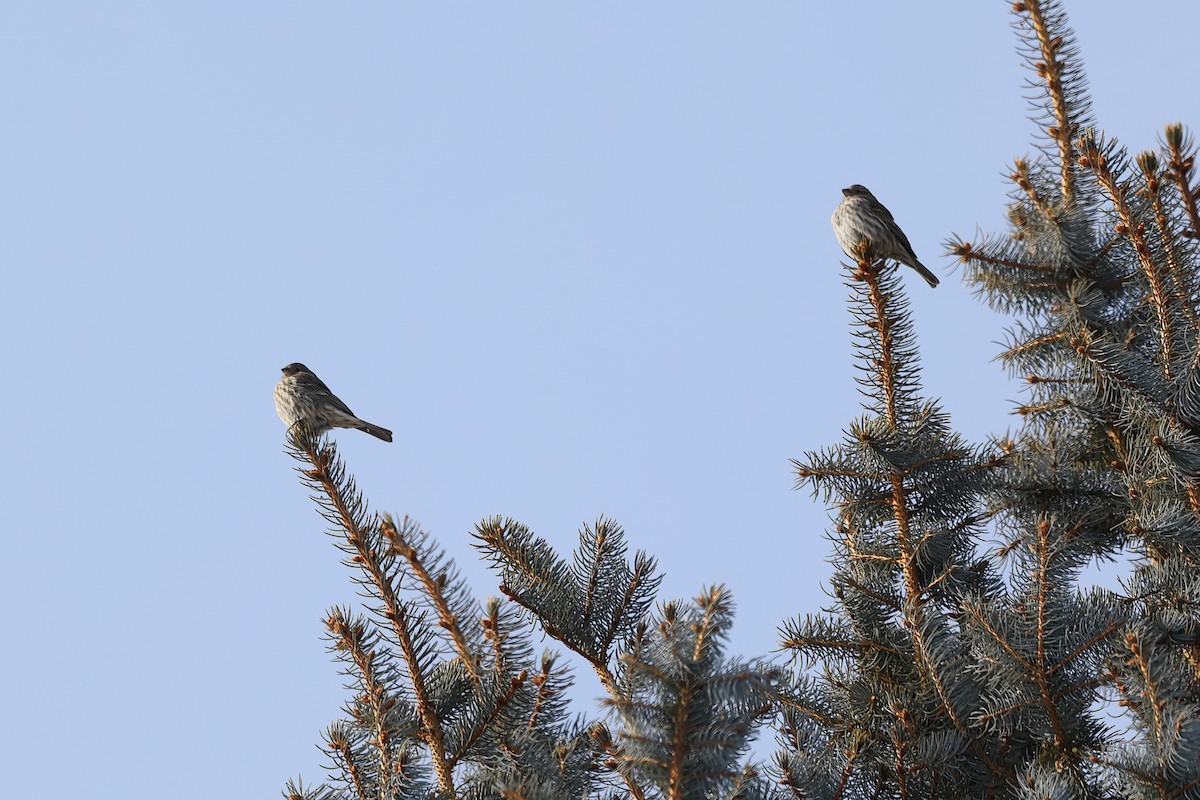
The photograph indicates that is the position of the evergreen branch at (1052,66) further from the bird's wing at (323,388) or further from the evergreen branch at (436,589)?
the bird's wing at (323,388)

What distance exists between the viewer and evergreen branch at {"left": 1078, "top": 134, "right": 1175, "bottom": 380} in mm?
4879

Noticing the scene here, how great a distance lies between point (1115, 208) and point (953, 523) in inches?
57.6

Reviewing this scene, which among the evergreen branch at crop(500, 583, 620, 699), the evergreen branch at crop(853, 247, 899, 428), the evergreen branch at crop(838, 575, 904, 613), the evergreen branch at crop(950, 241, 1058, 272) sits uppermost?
the evergreen branch at crop(950, 241, 1058, 272)

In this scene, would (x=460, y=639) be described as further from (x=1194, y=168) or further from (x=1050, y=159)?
(x=1050, y=159)

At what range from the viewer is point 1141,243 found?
192 inches

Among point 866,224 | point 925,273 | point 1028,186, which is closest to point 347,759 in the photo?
point 1028,186

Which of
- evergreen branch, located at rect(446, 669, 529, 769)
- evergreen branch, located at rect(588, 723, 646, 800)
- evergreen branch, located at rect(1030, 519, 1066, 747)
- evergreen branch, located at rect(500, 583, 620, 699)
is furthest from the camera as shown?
evergreen branch, located at rect(500, 583, 620, 699)

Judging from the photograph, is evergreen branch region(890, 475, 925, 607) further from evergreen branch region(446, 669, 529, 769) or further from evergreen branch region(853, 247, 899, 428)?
evergreen branch region(446, 669, 529, 769)

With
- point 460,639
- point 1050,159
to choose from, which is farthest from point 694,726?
point 1050,159

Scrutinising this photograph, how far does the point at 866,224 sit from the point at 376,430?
3.78 metres

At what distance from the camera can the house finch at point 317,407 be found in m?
9.92

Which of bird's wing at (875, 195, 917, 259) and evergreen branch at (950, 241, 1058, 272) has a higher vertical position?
bird's wing at (875, 195, 917, 259)

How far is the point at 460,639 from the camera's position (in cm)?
386

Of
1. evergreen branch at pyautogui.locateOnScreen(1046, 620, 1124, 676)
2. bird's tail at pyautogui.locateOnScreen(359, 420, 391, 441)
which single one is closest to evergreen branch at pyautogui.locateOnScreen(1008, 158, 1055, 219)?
evergreen branch at pyautogui.locateOnScreen(1046, 620, 1124, 676)
